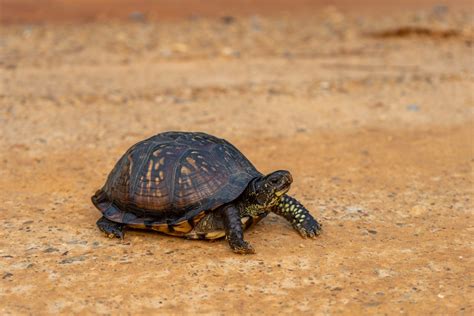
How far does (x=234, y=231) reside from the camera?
205 inches

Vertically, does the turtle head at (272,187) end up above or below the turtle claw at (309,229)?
above

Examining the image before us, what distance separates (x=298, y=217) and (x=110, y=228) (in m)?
1.48

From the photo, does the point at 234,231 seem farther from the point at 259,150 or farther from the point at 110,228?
the point at 259,150

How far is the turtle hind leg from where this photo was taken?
548 cm

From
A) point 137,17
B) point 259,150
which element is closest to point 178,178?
point 259,150

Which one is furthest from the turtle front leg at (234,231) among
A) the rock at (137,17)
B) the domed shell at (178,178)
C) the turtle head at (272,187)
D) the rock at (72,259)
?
A: the rock at (137,17)

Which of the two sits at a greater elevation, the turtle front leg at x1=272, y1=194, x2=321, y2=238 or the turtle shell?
the turtle shell

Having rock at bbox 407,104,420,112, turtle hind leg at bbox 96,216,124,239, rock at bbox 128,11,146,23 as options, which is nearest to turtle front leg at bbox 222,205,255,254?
turtle hind leg at bbox 96,216,124,239

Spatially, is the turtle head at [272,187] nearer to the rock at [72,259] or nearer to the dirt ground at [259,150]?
the dirt ground at [259,150]

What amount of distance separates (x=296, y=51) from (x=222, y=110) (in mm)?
4049

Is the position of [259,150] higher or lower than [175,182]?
higher

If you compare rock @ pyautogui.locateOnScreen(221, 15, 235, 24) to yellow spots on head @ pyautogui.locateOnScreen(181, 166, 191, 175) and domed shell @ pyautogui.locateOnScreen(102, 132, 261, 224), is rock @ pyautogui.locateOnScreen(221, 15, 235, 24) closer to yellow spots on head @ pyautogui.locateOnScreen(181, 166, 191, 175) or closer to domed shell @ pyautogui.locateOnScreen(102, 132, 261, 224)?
domed shell @ pyautogui.locateOnScreen(102, 132, 261, 224)

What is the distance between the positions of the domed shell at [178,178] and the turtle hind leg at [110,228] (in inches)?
4.0

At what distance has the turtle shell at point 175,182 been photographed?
5355 millimetres
